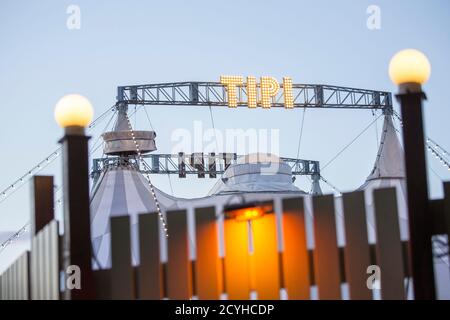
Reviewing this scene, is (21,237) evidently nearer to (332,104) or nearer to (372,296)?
(332,104)

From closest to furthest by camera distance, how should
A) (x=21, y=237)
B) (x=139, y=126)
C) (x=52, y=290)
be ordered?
(x=52, y=290), (x=21, y=237), (x=139, y=126)

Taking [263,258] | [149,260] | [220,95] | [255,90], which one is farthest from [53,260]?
[220,95]

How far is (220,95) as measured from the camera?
20531mm

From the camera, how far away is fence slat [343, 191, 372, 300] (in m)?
5.09

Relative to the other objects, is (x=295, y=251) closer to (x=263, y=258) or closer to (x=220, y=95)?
(x=263, y=258)

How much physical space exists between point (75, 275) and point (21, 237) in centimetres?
1016

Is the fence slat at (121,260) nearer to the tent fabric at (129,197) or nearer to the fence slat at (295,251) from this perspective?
the fence slat at (295,251)

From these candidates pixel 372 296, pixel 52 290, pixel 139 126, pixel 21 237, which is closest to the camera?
pixel 372 296

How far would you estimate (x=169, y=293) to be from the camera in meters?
5.41

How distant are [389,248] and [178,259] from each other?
4.15 ft

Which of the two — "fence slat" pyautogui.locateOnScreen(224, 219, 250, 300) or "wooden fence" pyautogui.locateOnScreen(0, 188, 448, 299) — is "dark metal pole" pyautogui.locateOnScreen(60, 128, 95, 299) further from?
"fence slat" pyautogui.locateOnScreen(224, 219, 250, 300)
